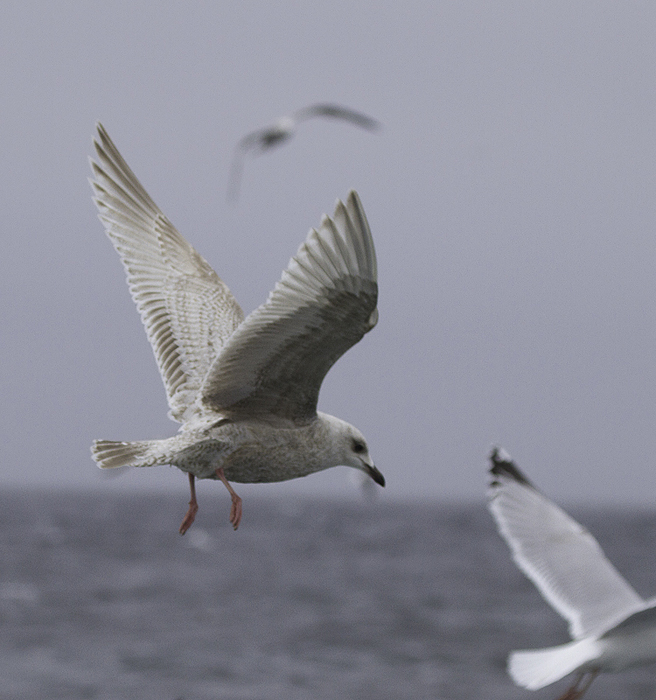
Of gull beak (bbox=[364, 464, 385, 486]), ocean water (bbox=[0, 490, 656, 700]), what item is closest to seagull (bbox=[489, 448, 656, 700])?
gull beak (bbox=[364, 464, 385, 486])

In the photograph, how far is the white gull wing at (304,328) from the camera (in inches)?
220

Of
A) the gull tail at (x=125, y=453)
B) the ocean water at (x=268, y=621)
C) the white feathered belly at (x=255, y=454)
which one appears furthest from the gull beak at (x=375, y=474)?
the ocean water at (x=268, y=621)

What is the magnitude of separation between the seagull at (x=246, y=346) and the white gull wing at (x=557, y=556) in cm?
170

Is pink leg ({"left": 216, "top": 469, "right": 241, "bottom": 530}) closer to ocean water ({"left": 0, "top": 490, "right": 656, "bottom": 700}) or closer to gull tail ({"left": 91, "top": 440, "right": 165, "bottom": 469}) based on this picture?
gull tail ({"left": 91, "top": 440, "right": 165, "bottom": 469})

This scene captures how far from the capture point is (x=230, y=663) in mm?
29094

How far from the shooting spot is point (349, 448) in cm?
691

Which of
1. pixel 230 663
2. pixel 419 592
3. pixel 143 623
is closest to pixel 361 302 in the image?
pixel 230 663

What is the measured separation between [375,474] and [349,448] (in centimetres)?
24

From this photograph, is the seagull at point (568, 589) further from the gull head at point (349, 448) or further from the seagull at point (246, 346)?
the seagull at point (246, 346)

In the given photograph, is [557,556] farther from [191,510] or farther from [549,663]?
[191,510]

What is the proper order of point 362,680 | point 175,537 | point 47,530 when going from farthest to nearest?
point 47,530 → point 175,537 → point 362,680

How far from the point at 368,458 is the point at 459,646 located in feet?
88.8

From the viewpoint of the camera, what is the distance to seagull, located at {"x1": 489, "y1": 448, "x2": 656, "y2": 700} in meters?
7.57

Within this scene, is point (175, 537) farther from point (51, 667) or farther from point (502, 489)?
point (502, 489)
